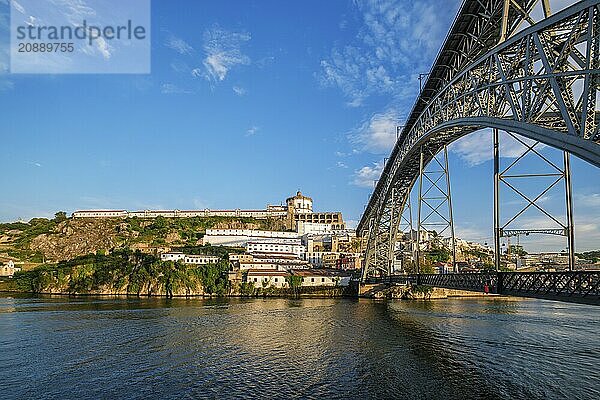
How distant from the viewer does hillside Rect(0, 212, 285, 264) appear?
94.2 m

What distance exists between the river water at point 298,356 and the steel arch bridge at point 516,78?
33.1ft

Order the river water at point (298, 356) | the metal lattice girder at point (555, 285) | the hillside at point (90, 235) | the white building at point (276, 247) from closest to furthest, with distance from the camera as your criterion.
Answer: the metal lattice girder at point (555, 285) → the river water at point (298, 356) → the hillside at point (90, 235) → the white building at point (276, 247)

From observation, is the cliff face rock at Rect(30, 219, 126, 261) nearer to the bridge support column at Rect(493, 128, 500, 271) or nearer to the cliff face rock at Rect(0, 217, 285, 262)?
the cliff face rock at Rect(0, 217, 285, 262)

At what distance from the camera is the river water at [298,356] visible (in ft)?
57.8

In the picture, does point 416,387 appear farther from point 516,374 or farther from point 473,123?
point 473,123

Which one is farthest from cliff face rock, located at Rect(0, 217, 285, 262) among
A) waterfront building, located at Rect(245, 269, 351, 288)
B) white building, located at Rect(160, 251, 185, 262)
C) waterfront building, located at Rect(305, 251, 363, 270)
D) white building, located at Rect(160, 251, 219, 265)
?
waterfront building, located at Rect(245, 269, 351, 288)

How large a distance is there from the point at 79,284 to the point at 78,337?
4463 centimetres

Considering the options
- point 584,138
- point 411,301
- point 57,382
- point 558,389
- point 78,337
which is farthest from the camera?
point 411,301

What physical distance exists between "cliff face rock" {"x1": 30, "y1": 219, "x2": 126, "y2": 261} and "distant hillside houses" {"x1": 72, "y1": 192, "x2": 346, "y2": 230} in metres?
17.7

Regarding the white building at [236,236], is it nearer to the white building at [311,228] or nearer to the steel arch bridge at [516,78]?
the white building at [311,228]

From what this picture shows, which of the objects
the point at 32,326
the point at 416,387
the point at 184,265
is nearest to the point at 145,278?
the point at 184,265

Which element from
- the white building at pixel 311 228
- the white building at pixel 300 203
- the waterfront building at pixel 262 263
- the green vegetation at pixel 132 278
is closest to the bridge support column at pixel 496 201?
the green vegetation at pixel 132 278

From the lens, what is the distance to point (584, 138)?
1127 centimetres

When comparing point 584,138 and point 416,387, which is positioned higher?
point 584,138
